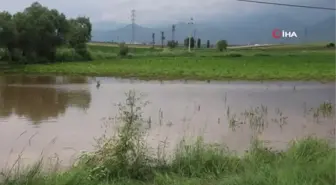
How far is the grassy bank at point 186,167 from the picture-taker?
5078mm

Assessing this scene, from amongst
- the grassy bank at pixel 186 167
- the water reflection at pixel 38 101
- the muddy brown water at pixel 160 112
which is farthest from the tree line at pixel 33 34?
the grassy bank at pixel 186 167

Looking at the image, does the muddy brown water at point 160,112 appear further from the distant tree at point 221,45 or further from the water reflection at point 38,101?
the distant tree at point 221,45

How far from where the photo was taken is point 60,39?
43969 mm

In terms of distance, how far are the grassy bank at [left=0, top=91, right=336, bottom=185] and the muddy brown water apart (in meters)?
2.14

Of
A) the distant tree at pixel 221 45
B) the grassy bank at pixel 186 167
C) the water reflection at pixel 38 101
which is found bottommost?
the water reflection at pixel 38 101

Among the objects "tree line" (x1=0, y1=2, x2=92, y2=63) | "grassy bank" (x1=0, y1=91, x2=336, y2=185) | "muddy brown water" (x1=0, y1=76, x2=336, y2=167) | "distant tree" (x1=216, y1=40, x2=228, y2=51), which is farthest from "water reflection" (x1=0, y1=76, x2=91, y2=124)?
"distant tree" (x1=216, y1=40, x2=228, y2=51)

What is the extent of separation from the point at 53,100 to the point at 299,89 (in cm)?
1199

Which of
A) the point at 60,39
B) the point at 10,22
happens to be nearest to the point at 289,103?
the point at 10,22

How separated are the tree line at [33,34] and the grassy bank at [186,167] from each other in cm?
3393

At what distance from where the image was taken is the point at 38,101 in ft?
56.6

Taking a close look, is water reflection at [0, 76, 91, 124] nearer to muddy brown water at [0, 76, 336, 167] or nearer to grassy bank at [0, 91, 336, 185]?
muddy brown water at [0, 76, 336, 167]

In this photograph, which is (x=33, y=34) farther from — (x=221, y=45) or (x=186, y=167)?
(x=221, y=45)

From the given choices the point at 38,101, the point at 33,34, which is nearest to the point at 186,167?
the point at 38,101

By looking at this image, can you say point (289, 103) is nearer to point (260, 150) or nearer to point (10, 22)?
point (260, 150)
